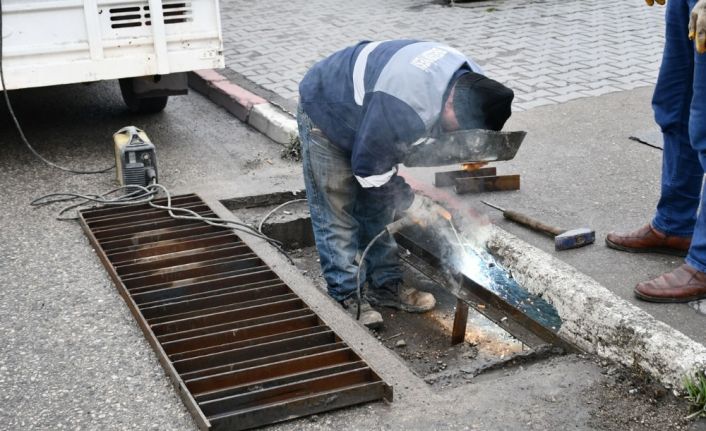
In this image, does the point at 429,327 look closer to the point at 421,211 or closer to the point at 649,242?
the point at 421,211

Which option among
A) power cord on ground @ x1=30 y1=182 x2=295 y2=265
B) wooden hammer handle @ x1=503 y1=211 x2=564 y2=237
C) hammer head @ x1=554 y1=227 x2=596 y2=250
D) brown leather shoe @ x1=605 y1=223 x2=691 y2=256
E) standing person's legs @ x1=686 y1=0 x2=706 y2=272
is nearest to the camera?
standing person's legs @ x1=686 y1=0 x2=706 y2=272

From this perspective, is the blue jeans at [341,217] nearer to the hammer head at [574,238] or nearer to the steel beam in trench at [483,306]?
the steel beam in trench at [483,306]

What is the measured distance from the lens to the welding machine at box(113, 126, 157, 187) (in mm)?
5582

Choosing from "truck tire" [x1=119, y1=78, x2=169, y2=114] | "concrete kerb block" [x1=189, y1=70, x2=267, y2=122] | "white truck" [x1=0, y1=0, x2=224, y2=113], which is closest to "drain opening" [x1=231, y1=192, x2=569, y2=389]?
"white truck" [x1=0, y1=0, x2=224, y2=113]

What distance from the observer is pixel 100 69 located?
6.27 m

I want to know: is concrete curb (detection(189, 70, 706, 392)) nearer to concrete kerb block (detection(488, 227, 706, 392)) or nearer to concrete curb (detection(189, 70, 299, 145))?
concrete kerb block (detection(488, 227, 706, 392))

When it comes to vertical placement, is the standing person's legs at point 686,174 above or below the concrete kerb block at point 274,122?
above

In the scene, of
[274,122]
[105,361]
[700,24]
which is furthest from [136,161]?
[700,24]

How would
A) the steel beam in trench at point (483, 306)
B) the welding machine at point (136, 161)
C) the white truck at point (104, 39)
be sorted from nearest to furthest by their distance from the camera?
1. the steel beam in trench at point (483, 306)
2. the welding machine at point (136, 161)
3. the white truck at point (104, 39)

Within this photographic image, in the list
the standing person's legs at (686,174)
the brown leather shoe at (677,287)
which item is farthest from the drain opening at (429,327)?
the standing person's legs at (686,174)

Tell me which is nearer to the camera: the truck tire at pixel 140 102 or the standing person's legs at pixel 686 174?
the standing person's legs at pixel 686 174

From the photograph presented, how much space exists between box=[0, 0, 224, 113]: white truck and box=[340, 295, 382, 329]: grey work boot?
9.08 ft

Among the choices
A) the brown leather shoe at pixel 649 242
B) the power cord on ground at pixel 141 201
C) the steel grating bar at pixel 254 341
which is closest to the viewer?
the steel grating bar at pixel 254 341

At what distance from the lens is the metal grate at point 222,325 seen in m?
3.28
